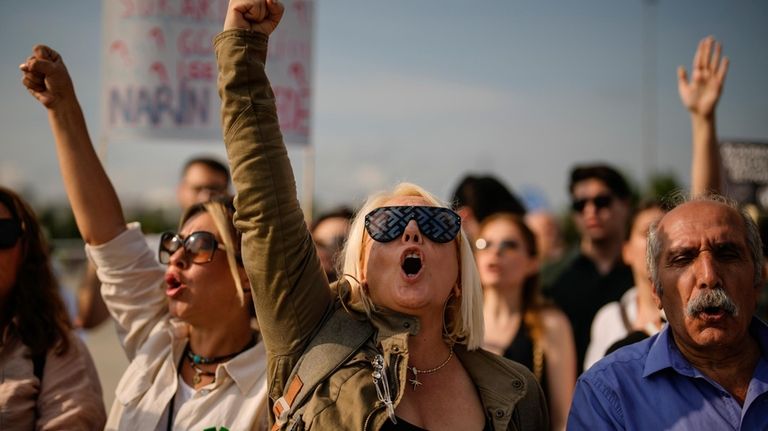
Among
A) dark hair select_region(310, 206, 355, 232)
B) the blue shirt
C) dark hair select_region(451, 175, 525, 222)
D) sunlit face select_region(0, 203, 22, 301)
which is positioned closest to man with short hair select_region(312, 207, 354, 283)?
dark hair select_region(310, 206, 355, 232)

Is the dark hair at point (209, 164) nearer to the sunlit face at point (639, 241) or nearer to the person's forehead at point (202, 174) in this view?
the person's forehead at point (202, 174)

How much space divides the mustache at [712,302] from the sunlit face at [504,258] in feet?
6.77

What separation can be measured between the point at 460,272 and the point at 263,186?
785mm

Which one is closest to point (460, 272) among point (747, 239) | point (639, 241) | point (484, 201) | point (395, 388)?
point (395, 388)

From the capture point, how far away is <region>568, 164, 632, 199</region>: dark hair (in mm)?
5820

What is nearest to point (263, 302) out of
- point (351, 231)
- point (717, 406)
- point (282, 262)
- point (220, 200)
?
point (282, 262)

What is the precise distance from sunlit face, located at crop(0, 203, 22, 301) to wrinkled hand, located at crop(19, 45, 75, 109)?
1.71 feet

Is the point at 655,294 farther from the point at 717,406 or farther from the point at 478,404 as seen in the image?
the point at 478,404

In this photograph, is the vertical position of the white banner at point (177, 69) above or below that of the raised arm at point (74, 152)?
above

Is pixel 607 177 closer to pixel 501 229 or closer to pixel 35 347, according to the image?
pixel 501 229

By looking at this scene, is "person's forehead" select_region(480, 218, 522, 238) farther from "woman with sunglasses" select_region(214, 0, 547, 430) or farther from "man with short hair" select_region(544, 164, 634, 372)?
"woman with sunglasses" select_region(214, 0, 547, 430)

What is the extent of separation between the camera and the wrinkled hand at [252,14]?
238 centimetres

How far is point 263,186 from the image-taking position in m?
2.35

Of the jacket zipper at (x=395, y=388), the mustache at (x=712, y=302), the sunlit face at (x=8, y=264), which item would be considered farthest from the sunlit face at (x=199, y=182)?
the mustache at (x=712, y=302)
